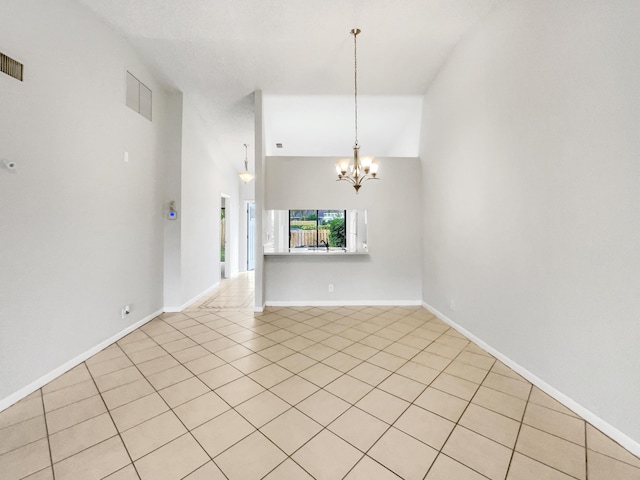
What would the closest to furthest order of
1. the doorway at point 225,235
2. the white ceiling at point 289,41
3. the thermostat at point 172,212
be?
the white ceiling at point 289,41, the thermostat at point 172,212, the doorway at point 225,235

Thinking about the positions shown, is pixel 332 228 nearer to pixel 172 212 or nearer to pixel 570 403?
pixel 172 212

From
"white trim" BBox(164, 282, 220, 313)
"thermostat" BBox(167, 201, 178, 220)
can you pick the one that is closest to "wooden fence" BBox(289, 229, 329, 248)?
"thermostat" BBox(167, 201, 178, 220)

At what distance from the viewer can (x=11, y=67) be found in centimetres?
185

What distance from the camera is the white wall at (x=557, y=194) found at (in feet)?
4.99

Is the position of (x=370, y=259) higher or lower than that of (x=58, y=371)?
higher

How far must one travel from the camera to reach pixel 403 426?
5.37ft

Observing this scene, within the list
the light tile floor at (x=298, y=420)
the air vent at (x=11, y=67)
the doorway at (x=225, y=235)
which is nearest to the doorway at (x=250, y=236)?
the doorway at (x=225, y=235)

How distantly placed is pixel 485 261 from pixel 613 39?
1.87m

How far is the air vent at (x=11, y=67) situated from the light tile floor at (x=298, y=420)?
7.77ft

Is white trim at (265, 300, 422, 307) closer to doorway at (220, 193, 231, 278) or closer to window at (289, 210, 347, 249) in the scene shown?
window at (289, 210, 347, 249)

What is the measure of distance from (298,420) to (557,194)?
2.46 m

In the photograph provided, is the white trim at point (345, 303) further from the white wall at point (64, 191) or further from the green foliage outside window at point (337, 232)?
the white wall at point (64, 191)

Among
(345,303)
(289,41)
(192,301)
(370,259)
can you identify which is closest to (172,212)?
(192,301)

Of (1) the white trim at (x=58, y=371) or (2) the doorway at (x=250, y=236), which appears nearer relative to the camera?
(1) the white trim at (x=58, y=371)
